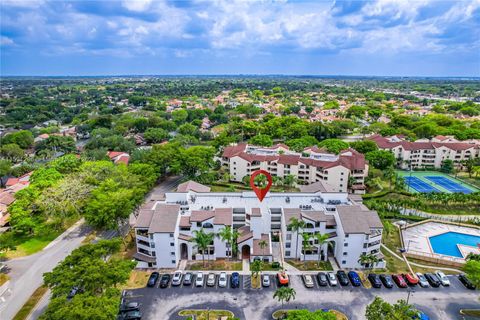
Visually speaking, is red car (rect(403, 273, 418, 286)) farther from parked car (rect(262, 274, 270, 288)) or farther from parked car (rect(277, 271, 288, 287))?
parked car (rect(262, 274, 270, 288))

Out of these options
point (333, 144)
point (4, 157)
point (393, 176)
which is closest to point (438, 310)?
point (393, 176)

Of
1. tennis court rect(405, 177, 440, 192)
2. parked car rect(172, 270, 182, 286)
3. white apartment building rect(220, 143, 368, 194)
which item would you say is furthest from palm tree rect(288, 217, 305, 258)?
tennis court rect(405, 177, 440, 192)

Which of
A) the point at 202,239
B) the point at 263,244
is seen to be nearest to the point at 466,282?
the point at 263,244

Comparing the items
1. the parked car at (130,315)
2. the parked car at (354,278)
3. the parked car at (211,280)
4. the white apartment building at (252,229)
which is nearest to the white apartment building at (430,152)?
the white apartment building at (252,229)

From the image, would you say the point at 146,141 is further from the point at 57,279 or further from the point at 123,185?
the point at 57,279

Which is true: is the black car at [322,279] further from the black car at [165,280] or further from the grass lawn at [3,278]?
the grass lawn at [3,278]

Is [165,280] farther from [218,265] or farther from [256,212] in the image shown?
[256,212]

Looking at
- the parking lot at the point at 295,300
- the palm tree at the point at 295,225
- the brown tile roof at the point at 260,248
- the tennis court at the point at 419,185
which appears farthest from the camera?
the tennis court at the point at 419,185
